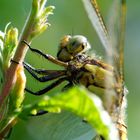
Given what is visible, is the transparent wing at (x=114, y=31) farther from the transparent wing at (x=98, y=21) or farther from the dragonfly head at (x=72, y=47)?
the dragonfly head at (x=72, y=47)

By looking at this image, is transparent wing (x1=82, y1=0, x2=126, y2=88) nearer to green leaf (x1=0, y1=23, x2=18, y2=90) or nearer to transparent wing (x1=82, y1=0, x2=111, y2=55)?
transparent wing (x1=82, y1=0, x2=111, y2=55)

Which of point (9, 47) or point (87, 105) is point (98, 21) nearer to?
point (9, 47)

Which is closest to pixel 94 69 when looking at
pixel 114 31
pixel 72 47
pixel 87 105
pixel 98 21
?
pixel 72 47

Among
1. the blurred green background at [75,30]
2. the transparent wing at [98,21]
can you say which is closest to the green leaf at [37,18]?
the transparent wing at [98,21]

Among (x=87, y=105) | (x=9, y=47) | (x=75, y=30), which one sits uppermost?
(x=75, y=30)

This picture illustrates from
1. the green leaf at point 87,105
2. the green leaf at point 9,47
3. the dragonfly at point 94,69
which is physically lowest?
the green leaf at point 87,105

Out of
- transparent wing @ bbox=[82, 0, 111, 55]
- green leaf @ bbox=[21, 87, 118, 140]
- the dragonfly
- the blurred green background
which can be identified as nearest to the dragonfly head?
the dragonfly

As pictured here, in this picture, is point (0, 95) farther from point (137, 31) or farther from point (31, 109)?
point (137, 31)
